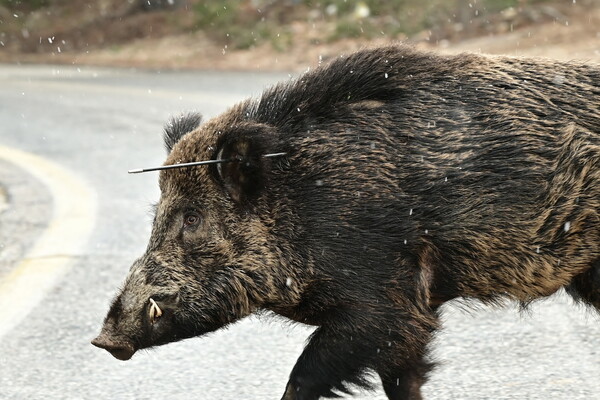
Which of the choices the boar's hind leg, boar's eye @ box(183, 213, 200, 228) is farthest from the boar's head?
the boar's hind leg

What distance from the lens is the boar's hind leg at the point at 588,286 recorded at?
15.5 ft

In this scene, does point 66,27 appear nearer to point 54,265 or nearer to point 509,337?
point 54,265

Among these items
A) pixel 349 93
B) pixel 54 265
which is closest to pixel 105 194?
pixel 54 265

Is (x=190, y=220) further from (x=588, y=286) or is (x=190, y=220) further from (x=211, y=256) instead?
(x=588, y=286)

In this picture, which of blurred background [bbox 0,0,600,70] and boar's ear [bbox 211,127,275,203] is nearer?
boar's ear [bbox 211,127,275,203]

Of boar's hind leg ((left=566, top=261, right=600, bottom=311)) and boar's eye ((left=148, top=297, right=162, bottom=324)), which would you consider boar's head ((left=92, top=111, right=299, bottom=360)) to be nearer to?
boar's eye ((left=148, top=297, right=162, bottom=324))

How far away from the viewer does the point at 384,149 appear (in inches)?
182

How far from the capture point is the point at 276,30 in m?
25.3

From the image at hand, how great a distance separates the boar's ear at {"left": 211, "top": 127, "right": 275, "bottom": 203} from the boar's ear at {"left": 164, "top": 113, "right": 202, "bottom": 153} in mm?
584

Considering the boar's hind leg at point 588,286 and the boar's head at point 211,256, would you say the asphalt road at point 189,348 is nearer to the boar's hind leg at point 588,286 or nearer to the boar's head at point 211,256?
the boar's hind leg at point 588,286

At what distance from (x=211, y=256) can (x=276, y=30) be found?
21124 mm

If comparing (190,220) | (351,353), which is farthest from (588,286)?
(190,220)

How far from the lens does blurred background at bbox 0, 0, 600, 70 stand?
68.9 feet

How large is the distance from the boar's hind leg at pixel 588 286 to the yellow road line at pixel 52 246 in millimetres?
3293
